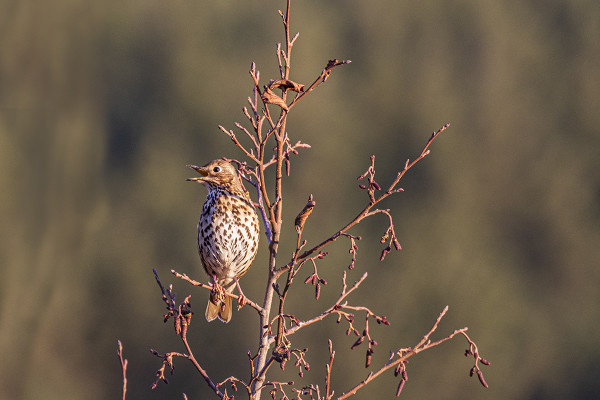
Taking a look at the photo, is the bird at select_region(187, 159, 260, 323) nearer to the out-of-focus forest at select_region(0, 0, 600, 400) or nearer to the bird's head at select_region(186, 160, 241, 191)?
the bird's head at select_region(186, 160, 241, 191)

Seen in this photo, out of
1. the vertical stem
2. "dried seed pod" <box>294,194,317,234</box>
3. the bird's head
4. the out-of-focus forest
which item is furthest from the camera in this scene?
the out-of-focus forest

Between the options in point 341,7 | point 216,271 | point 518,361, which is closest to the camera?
point 216,271

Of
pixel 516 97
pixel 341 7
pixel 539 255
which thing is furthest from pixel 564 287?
pixel 341 7

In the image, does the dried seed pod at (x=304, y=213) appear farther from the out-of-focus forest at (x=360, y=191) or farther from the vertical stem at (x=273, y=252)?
the out-of-focus forest at (x=360, y=191)

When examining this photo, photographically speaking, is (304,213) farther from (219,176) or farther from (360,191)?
(360,191)

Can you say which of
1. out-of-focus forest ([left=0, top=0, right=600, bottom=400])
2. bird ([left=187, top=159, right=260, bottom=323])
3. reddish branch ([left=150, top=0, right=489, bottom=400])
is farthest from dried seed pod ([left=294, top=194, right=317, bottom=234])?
out-of-focus forest ([left=0, top=0, right=600, bottom=400])

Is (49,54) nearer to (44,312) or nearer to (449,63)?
(44,312)

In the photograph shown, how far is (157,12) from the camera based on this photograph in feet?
62.0

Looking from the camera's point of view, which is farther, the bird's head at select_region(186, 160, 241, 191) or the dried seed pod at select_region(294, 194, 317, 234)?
the bird's head at select_region(186, 160, 241, 191)

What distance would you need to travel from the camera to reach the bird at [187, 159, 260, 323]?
Result: 10.3ft

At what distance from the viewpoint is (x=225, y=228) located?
3137 mm

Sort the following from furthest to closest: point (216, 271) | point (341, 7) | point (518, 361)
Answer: point (341, 7), point (518, 361), point (216, 271)

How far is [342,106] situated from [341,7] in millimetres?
2793

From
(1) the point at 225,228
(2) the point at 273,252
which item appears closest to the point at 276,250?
(2) the point at 273,252
